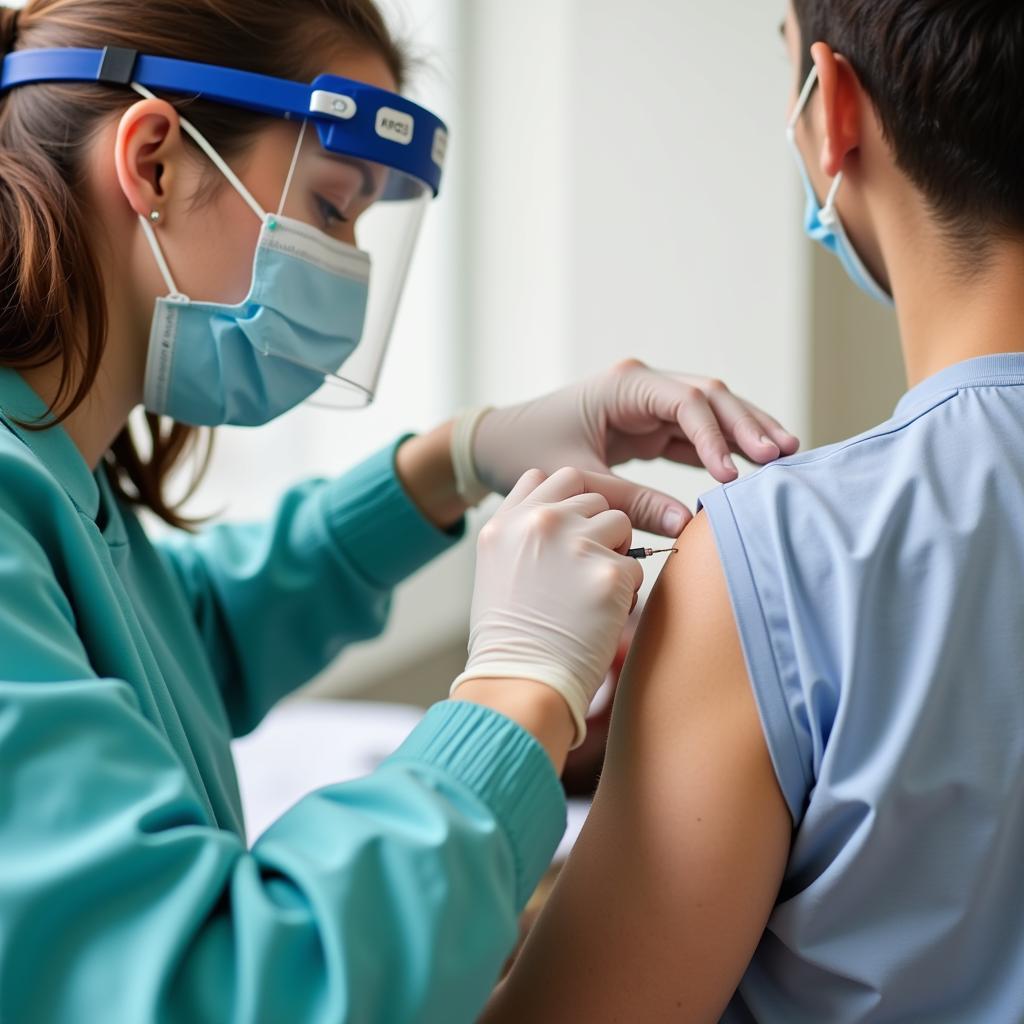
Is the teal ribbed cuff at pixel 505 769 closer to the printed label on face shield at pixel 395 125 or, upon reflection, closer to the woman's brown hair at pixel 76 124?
the woman's brown hair at pixel 76 124

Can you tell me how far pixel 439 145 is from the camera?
4.36ft

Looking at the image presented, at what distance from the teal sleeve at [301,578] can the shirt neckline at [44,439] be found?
428 millimetres

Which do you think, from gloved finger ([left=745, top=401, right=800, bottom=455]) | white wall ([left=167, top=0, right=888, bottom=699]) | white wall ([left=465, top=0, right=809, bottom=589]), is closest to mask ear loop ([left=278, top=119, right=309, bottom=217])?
gloved finger ([left=745, top=401, right=800, bottom=455])

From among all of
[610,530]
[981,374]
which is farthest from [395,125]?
[981,374]

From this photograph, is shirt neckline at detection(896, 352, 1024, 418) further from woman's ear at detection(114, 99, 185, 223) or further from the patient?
woman's ear at detection(114, 99, 185, 223)

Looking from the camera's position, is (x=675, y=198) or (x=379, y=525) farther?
(x=675, y=198)

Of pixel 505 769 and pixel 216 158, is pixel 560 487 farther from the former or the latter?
pixel 216 158

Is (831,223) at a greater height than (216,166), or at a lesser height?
greater

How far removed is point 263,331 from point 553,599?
0.51 m

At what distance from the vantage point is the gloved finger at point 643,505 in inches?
43.3

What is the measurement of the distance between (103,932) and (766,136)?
2376mm

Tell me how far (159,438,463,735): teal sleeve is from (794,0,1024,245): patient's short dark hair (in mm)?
804

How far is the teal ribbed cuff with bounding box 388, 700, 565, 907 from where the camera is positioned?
79cm

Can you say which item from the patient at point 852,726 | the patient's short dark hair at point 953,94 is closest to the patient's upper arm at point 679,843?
the patient at point 852,726
